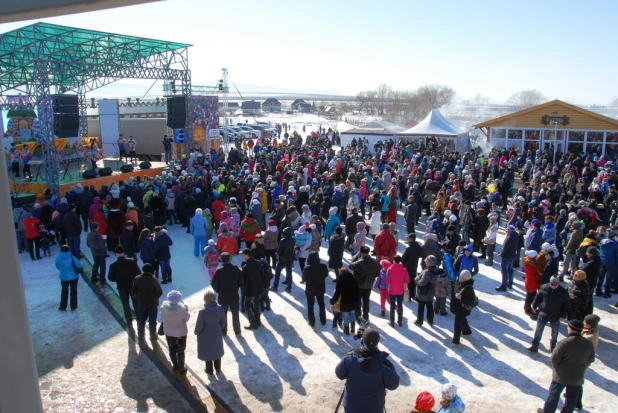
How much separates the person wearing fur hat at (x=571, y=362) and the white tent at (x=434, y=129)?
66.8 feet

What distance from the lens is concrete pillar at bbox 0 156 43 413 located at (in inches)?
81.2

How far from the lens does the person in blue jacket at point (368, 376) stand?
12.6 ft

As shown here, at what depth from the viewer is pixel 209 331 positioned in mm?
5762

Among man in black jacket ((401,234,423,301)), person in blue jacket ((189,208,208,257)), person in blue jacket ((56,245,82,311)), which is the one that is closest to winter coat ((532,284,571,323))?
man in black jacket ((401,234,423,301))

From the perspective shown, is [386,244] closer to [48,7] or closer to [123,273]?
[123,273]

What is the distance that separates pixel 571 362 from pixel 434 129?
69.5ft

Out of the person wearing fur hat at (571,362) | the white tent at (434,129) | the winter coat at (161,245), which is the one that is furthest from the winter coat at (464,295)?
the white tent at (434,129)

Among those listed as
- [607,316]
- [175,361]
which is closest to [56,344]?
[175,361]

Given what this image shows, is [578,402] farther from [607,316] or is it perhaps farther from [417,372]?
[607,316]

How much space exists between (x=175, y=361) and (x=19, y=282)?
4191mm

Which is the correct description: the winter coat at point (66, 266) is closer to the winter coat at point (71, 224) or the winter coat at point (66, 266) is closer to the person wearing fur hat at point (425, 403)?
the winter coat at point (71, 224)

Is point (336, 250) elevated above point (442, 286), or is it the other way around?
point (336, 250)

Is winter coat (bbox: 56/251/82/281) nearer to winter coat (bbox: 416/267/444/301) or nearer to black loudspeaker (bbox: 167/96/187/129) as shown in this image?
winter coat (bbox: 416/267/444/301)

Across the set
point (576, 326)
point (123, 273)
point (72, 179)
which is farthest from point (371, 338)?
point (72, 179)
